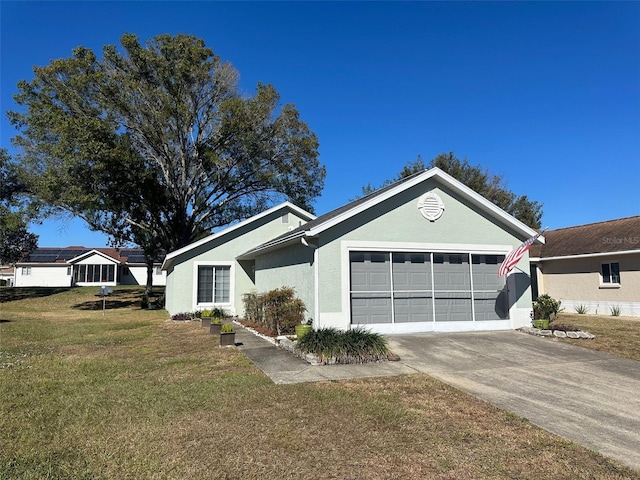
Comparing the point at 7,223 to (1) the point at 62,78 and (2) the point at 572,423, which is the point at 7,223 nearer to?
(1) the point at 62,78

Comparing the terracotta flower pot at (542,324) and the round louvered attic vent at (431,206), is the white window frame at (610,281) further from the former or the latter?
the round louvered attic vent at (431,206)

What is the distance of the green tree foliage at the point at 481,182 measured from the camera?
122ft

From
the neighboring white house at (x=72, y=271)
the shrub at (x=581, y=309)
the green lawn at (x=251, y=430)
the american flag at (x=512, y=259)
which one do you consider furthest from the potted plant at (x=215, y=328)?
the neighboring white house at (x=72, y=271)

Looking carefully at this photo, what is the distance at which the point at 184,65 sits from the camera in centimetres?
2139

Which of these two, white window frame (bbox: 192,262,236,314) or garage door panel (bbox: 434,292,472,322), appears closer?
garage door panel (bbox: 434,292,472,322)

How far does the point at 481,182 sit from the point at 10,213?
119ft

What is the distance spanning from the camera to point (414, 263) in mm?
11945

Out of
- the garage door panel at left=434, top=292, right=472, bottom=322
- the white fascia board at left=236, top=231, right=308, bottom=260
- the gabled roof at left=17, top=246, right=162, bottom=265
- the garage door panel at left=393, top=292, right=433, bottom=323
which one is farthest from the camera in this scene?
the gabled roof at left=17, top=246, right=162, bottom=265

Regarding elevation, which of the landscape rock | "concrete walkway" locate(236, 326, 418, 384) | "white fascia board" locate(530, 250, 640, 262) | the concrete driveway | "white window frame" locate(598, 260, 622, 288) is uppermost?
"white fascia board" locate(530, 250, 640, 262)

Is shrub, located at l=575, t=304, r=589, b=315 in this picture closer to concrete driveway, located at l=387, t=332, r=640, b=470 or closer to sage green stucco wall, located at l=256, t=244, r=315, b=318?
concrete driveway, located at l=387, t=332, r=640, b=470

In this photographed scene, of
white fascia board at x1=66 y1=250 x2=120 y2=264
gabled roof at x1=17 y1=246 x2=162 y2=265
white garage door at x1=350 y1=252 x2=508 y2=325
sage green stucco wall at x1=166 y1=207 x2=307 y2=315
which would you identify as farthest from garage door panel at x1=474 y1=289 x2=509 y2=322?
gabled roof at x1=17 y1=246 x2=162 y2=265

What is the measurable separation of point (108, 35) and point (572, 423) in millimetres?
25465

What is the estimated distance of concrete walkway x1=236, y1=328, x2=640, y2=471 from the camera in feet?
16.8

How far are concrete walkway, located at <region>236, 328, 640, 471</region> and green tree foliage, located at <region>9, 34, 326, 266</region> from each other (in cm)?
1434
